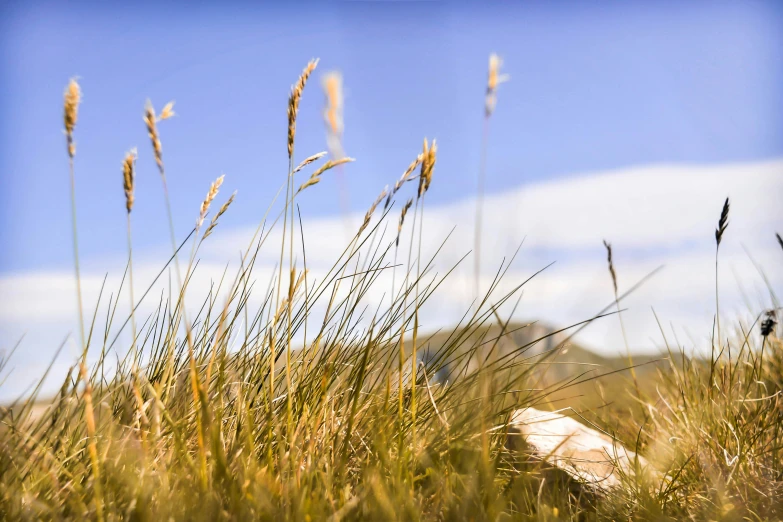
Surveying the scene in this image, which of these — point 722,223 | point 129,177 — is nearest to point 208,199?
point 129,177

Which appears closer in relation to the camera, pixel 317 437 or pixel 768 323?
pixel 317 437

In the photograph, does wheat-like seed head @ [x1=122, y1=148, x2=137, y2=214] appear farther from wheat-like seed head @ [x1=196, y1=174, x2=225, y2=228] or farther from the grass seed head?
the grass seed head

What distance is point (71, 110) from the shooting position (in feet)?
5.54

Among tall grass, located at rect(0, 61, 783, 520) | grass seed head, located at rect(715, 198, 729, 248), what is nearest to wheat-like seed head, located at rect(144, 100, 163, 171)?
tall grass, located at rect(0, 61, 783, 520)

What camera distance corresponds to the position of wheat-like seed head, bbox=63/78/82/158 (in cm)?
169

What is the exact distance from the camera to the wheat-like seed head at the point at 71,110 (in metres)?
1.69

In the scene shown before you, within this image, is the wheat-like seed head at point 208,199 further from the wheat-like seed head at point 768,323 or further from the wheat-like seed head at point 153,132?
the wheat-like seed head at point 768,323

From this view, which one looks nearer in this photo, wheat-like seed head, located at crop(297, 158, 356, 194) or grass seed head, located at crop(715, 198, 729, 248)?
wheat-like seed head, located at crop(297, 158, 356, 194)

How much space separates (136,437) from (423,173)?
1316 mm

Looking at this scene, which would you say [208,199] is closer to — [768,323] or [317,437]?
[317,437]

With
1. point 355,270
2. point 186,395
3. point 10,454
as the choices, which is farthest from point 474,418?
point 10,454

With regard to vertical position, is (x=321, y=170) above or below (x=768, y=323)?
above

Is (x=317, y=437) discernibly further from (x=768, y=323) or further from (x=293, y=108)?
(x=768, y=323)

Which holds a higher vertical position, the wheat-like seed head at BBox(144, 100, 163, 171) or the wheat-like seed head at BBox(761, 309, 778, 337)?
the wheat-like seed head at BBox(144, 100, 163, 171)
